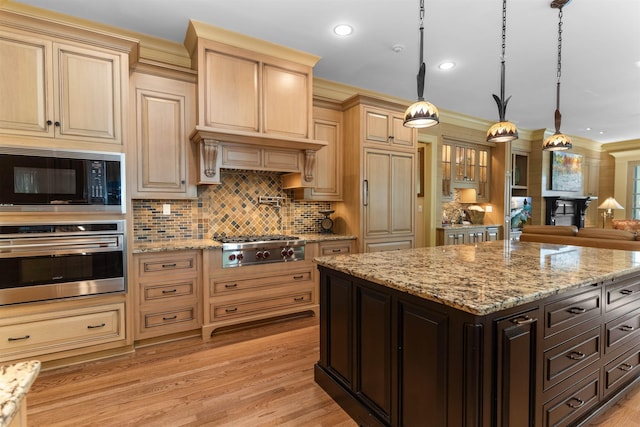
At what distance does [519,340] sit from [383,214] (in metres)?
2.62

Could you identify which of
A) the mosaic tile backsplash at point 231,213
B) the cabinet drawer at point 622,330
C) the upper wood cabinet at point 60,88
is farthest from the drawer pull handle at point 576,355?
the upper wood cabinet at point 60,88

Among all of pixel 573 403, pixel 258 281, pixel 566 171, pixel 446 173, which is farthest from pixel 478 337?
pixel 566 171

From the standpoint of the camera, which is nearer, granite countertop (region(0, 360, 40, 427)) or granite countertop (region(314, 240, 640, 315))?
granite countertop (region(0, 360, 40, 427))

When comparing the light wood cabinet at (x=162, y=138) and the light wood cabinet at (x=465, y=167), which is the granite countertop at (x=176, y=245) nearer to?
the light wood cabinet at (x=162, y=138)

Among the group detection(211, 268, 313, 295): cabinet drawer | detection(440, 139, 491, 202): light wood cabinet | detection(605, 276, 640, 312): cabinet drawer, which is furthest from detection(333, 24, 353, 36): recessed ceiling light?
detection(440, 139, 491, 202): light wood cabinet

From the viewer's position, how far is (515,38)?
3049 mm

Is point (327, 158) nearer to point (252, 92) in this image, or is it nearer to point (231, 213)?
point (252, 92)

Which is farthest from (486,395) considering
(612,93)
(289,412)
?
(612,93)

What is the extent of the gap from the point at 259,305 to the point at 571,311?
2440 mm

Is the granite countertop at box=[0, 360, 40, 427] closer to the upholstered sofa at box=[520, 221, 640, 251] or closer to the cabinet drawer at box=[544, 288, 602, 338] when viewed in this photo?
the cabinet drawer at box=[544, 288, 602, 338]

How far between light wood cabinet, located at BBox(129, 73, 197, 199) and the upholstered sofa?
4.10 m

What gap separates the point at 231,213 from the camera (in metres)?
3.53

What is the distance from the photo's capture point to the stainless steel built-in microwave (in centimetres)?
218

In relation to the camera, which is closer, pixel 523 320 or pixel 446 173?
pixel 523 320
